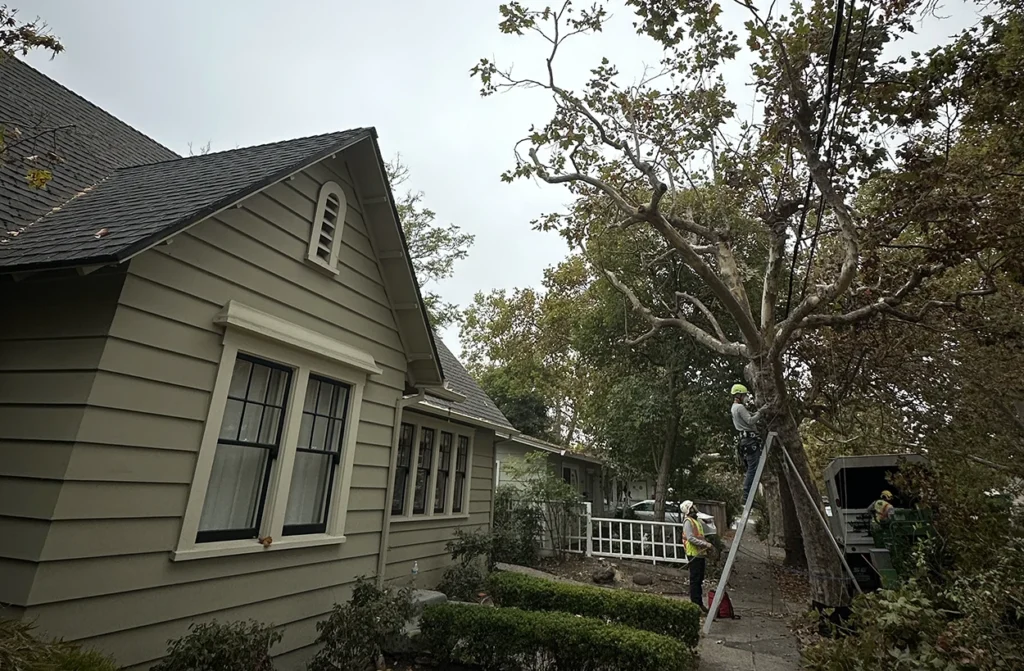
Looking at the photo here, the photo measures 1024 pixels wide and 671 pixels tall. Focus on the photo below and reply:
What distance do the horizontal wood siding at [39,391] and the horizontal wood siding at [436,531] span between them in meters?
5.06

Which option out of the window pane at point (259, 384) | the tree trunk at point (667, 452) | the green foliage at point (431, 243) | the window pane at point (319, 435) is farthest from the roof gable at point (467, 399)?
the green foliage at point (431, 243)

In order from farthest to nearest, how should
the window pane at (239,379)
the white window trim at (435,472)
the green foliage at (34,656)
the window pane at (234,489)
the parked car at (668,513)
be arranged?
the parked car at (668,513)
the white window trim at (435,472)
the window pane at (239,379)
the window pane at (234,489)
the green foliage at (34,656)

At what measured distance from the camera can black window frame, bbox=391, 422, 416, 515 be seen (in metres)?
8.30

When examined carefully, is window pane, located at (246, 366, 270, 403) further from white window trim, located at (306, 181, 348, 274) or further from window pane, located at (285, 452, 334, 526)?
white window trim, located at (306, 181, 348, 274)

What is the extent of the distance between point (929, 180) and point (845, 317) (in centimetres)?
236

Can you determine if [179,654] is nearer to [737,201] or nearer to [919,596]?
[919,596]

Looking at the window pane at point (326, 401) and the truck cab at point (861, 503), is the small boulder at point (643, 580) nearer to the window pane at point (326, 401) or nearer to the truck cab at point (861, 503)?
the truck cab at point (861, 503)

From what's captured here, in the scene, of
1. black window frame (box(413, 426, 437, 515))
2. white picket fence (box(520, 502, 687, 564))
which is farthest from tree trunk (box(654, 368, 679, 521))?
black window frame (box(413, 426, 437, 515))

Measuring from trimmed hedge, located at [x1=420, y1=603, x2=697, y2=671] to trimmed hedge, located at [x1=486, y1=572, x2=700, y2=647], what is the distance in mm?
893

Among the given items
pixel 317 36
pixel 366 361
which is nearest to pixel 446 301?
pixel 317 36

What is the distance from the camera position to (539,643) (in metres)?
5.45

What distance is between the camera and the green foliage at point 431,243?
2206cm

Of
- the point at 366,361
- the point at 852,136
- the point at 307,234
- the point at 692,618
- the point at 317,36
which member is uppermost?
the point at 317,36

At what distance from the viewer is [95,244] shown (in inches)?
145
